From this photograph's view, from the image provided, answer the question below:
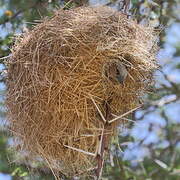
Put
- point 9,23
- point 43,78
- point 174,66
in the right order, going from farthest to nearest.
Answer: point 174,66, point 9,23, point 43,78

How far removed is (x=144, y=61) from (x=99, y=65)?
0.77 feet

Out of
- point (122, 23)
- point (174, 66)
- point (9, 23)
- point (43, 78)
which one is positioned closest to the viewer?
point (43, 78)

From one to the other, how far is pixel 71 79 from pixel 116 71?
22cm

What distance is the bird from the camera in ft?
8.27

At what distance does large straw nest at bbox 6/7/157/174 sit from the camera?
2.48 m

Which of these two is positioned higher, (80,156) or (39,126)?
(39,126)

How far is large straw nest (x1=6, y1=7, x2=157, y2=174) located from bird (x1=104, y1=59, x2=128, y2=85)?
2 centimetres

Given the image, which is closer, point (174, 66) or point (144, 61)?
point (144, 61)

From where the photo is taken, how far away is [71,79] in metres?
2.47

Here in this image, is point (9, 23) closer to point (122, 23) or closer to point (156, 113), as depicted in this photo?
point (122, 23)

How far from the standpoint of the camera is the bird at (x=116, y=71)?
8.27ft

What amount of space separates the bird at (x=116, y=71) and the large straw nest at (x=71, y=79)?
0.05 ft

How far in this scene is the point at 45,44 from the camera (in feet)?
8.30

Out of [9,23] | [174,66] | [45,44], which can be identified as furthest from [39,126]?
[174,66]
